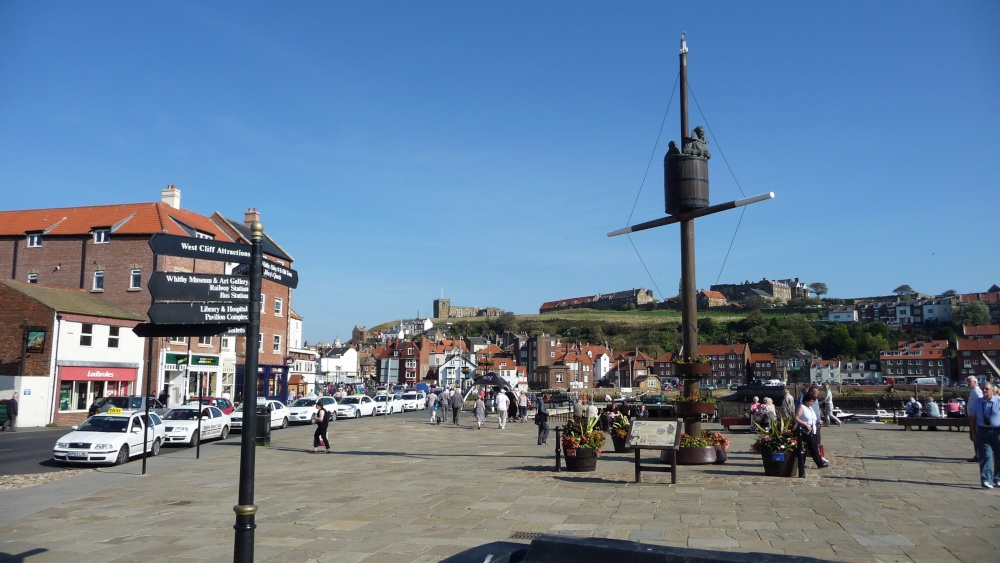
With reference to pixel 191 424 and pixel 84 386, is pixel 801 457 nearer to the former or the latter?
pixel 191 424

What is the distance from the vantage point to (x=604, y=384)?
474 feet

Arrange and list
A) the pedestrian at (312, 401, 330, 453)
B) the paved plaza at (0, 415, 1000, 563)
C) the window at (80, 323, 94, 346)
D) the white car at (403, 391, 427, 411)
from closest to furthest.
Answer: the paved plaza at (0, 415, 1000, 563) → the pedestrian at (312, 401, 330, 453) → the window at (80, 323, 94, 346) → the white car at (403, 391, 427, 411)

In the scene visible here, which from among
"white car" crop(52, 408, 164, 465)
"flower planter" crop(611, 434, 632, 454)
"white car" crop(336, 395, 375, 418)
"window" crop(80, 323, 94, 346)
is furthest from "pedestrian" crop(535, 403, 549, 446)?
"window" crop(80, 323, 94, 346)

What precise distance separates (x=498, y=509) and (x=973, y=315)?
7140 inches

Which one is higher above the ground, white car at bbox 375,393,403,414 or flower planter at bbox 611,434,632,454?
flower planter at bbox 611,434,632,454

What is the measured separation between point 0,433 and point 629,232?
27.2 meters

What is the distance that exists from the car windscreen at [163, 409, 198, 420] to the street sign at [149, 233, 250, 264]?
836 inches

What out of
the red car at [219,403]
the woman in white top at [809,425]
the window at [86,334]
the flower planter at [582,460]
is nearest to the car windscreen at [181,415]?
the red car at [219,403]

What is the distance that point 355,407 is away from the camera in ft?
141

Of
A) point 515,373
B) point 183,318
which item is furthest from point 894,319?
point 183,318

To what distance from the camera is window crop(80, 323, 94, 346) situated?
122 ft

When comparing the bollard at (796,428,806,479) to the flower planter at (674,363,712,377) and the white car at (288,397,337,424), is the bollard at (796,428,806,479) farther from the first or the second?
the white car at (288,397,337,424)

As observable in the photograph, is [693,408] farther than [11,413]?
No

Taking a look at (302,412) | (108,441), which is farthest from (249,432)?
(302,412)
